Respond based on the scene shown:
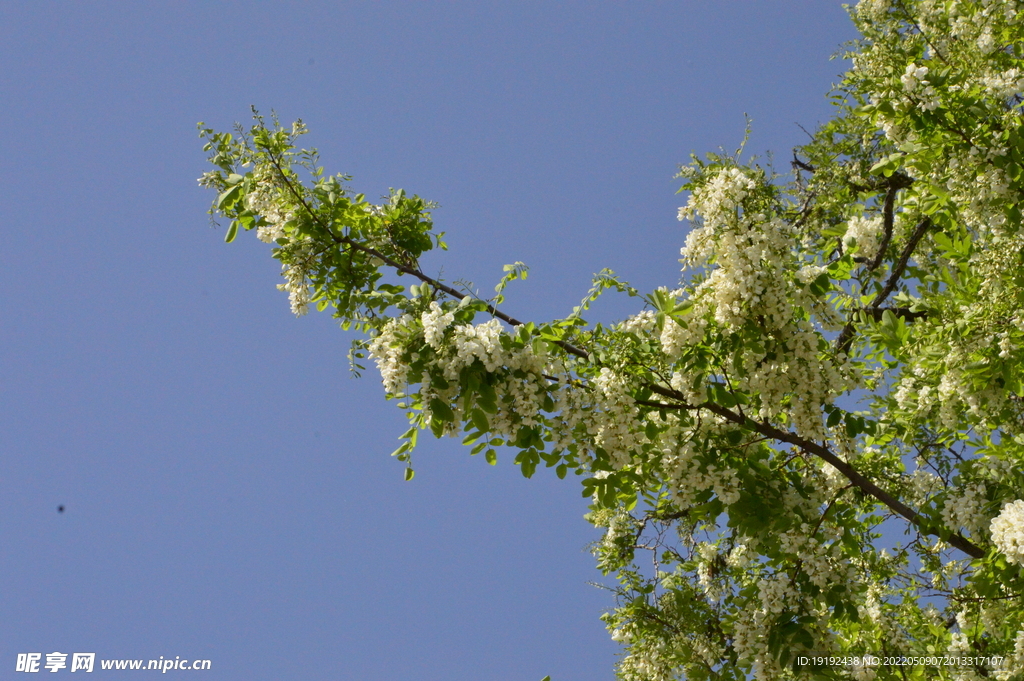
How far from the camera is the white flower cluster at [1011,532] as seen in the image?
3.47 meters

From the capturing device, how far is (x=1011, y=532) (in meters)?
3.51

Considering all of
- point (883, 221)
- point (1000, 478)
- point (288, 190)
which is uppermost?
point (883, 221)

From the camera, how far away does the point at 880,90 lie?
14.9 ft

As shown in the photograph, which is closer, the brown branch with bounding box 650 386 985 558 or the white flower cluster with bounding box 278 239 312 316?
the brown branch with bounding box 650 386 985 558

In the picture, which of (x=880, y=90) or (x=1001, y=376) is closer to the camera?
(x=1001, y=376)

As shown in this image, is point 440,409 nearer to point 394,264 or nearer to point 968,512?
point 394,264

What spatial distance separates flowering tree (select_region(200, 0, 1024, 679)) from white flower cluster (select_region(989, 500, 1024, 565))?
0.01m

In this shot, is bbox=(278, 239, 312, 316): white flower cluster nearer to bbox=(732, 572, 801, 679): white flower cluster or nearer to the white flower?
bbox=(732, 572, 801, 679): white flower cluster

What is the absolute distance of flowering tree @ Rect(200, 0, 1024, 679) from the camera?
3.55m

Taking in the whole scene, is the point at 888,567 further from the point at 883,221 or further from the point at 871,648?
the point at 883,221

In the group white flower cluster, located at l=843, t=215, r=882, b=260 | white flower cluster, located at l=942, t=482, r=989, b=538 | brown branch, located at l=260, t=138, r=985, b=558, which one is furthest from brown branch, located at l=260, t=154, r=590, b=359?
white flower cluster, located at l=843, t=215, r=882, b=260

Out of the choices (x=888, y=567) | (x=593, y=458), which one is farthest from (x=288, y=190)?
(x=888, y=567)

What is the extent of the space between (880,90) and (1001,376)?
68.9 inches

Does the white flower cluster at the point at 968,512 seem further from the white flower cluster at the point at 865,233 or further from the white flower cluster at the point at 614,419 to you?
the white flower cluster at the point at 865,233
